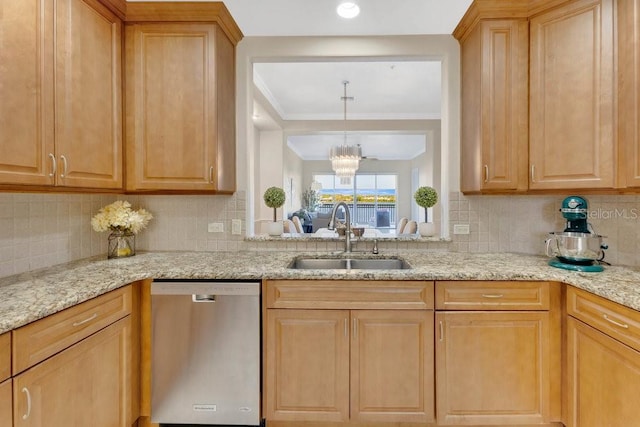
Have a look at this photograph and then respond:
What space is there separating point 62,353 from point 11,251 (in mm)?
740

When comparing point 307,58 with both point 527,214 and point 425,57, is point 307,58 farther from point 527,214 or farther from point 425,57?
point 527,214

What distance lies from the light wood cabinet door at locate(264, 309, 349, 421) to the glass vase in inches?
42.9

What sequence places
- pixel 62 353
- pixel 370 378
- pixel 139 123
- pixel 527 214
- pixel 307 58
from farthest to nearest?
pixel 307 58 < pixel 527 214 < pixel 139 123 < pixel 370 378 < pixel 62 353

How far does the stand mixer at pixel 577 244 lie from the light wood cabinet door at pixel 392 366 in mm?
798

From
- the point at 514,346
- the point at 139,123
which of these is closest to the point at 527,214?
the point at 514,346

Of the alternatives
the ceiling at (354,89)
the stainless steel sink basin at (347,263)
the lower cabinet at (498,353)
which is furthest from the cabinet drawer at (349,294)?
the ceiling at (354,89)

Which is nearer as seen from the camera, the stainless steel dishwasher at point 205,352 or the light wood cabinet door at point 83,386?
the light wood cabinet door at point 83,386

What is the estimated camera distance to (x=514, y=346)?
1.69m

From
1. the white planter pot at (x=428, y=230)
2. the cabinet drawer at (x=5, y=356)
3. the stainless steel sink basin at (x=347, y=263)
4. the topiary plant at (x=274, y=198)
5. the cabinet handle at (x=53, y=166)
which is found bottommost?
the cabinet drawer at (x=5, y=356)

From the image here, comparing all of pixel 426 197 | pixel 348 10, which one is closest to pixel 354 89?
pixel 348 10

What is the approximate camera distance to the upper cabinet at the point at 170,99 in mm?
2035

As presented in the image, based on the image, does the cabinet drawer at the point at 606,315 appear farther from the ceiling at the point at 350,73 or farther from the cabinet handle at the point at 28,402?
the cabinet handle at the point at 28,402

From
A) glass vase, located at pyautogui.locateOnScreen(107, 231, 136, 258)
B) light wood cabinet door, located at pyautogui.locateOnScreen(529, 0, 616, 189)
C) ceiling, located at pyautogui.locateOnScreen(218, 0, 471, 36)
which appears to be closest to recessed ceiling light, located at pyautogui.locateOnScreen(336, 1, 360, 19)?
ceiling, located at pyautogui.locateOnScreen(218, 0, 471, 36)

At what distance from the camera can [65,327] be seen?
1.29 metres
